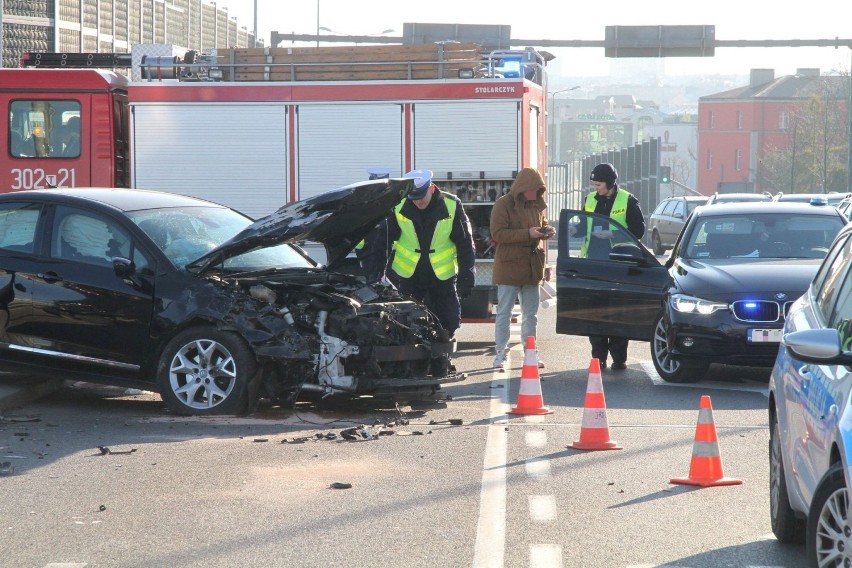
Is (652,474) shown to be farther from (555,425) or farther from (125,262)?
(125,262)

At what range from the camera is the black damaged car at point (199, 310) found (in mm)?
10133

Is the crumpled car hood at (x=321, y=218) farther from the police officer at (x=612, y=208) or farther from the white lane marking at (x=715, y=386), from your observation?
the police officer at (x=612, y=208)

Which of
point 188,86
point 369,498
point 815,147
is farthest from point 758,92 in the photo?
point 369,498

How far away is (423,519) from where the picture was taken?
6836mm

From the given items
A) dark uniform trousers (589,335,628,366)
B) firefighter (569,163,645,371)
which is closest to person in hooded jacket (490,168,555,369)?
firefighter (569,163,645,371)

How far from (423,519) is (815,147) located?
3424 inches

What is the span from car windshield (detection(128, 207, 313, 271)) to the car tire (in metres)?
0.65

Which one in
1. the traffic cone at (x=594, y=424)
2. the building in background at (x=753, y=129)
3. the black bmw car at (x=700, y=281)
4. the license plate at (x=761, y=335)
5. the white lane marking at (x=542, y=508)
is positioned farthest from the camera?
the building in background at (x=753, y=129)

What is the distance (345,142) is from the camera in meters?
16.5

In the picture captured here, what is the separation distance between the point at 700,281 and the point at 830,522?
7.34 meters

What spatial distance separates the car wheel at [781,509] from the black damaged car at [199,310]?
4.30m

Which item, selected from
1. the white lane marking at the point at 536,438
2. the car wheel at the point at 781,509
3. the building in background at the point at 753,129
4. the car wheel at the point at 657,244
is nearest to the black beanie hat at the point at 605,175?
the white lane marking at the point at 536,438

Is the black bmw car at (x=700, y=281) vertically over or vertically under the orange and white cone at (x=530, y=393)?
over

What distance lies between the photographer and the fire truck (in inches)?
641
